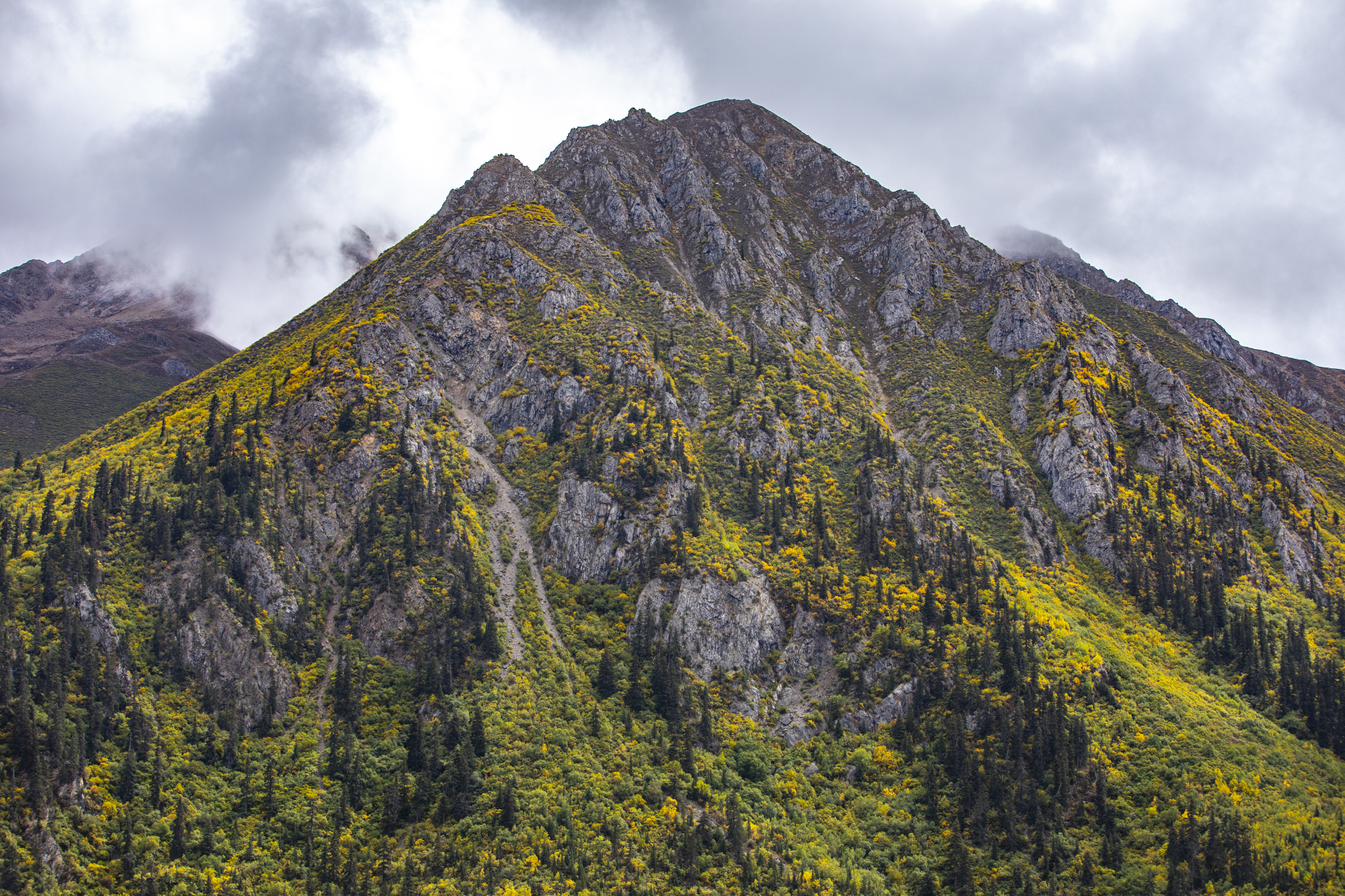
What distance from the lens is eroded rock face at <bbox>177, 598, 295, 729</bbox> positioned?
87750mm

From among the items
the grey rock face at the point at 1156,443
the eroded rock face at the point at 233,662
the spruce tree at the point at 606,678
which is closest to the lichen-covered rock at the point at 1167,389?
the grey rock face at the point at 1156,443

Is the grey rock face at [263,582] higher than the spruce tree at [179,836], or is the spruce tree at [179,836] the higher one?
the grey rock face at [263,582]

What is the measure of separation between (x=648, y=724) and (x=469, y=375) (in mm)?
93666

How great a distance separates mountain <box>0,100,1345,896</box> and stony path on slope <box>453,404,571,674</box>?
69cm

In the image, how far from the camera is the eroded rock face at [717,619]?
108 metres

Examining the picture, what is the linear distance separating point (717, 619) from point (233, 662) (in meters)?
68.2

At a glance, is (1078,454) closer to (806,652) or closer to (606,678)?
(806,652)

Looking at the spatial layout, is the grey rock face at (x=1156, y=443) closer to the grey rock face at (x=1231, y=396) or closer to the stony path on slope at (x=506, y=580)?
the grey rock face at (x=1231, y=396)

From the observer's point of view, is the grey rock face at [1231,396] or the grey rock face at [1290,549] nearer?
the grey rock face at [1290,549]

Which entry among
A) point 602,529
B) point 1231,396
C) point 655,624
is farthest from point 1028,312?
point 655,624

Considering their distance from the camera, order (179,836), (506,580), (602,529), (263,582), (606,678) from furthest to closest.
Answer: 1. (602,529)
2. (506,580)
3. (606,678)
4. (263,582)
5. (179,836)

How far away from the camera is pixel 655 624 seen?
111 meters

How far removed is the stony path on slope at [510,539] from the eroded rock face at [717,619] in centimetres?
1502

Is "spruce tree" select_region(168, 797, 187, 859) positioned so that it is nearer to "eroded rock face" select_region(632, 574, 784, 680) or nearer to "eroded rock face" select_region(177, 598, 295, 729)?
"eroded rock face" select_region(177, 598, 295, 729)
